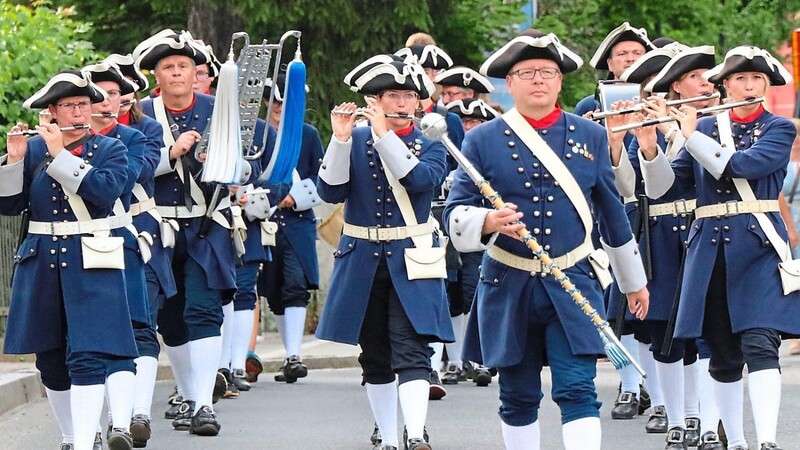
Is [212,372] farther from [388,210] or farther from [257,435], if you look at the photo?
[388,210]

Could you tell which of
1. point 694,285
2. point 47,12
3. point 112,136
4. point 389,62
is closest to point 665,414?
point 694,285

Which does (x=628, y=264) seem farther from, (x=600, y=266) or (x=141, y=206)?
(x=141, y=206)

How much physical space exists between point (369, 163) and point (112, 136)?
1.30m

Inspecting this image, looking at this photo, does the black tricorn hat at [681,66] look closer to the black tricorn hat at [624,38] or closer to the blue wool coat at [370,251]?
the blue wool coat at [370,251]

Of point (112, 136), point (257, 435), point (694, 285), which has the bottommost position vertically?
point (257, 435)

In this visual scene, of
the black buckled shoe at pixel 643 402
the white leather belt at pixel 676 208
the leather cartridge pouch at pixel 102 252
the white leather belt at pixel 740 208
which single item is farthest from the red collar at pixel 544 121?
the black buckled shoe at pixel 643 402

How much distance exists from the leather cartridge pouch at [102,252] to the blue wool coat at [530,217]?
6.44 ft

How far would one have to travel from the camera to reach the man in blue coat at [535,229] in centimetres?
834

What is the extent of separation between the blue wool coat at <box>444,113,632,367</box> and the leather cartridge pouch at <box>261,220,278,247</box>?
19.3 ft

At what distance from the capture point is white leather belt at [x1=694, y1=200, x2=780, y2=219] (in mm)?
9609

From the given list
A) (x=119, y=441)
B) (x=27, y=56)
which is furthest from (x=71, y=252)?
(x=27, y=56)

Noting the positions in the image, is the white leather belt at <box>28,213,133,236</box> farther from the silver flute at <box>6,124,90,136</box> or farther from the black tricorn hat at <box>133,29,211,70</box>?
the black tricorn hat at <box>133,29,211,70</box>

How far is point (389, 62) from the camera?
10492mm

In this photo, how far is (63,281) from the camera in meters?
9.68
